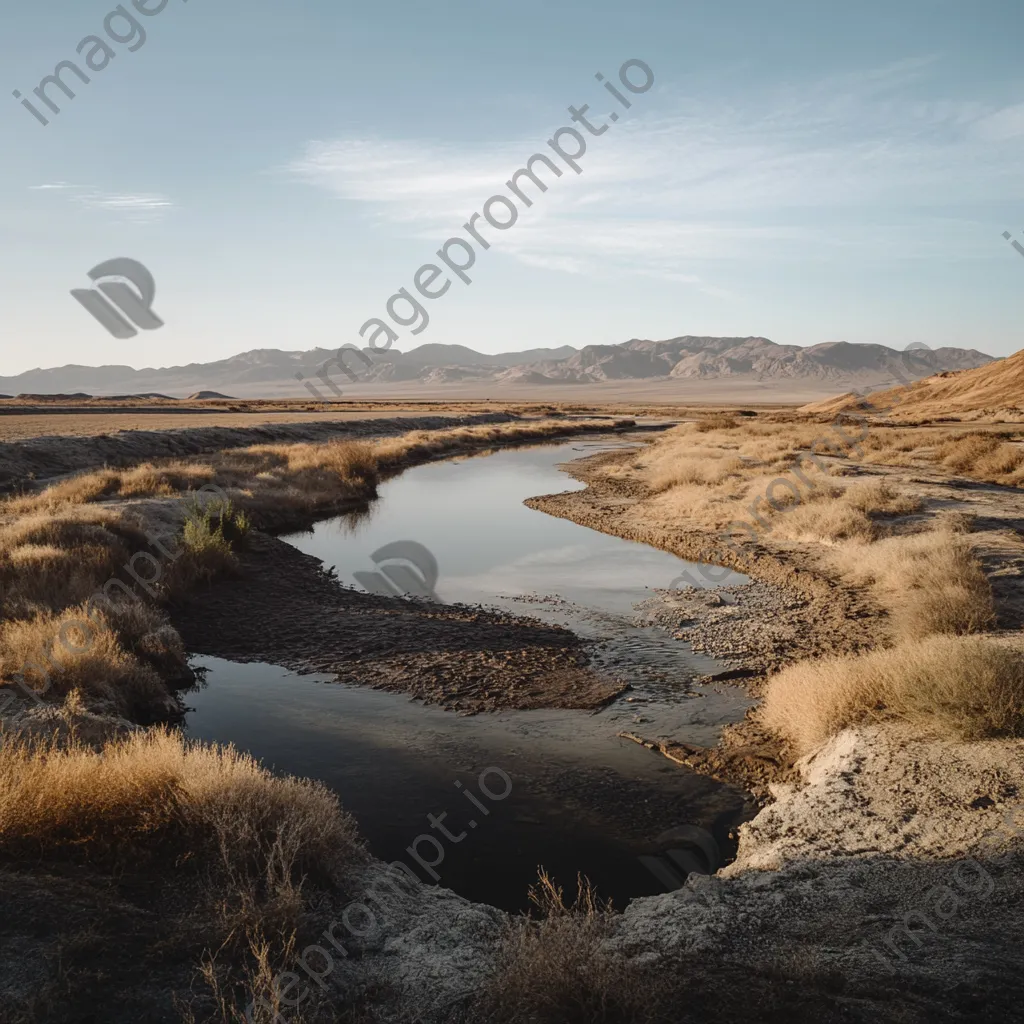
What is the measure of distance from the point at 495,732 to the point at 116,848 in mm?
4210

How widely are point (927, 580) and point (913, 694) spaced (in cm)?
536

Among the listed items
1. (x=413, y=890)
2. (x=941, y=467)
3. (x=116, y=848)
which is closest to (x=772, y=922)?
(x=413, y=890)

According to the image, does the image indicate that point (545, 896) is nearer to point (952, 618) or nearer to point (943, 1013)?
point (943, 1013)

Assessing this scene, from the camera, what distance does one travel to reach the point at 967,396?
66000 millimetres

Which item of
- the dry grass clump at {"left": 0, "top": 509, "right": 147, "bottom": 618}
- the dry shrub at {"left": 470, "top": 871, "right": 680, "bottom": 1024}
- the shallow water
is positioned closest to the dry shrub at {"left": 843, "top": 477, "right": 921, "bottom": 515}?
the shallow water

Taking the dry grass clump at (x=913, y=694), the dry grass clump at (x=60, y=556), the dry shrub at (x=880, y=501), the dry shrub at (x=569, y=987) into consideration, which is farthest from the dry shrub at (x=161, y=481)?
the dry shrub at (x=569, y=987)

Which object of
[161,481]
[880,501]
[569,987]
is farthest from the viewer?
[161,481]

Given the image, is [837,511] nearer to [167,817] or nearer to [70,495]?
[167,817]

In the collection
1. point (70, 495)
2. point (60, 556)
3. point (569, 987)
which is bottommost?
point (569, 987)

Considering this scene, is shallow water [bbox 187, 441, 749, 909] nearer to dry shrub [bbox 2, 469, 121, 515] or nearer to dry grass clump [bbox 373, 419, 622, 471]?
dry shrub [bbox 2, 469, 121, 515]

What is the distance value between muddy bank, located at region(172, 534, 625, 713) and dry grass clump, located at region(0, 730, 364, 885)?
153 inches

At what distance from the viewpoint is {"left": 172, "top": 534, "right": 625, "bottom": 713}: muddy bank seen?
30.9 feet

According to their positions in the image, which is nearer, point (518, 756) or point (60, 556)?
point (518, 756)

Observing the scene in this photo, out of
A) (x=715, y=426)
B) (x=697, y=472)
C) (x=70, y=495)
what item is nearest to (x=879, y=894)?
(x=70, y=495)
